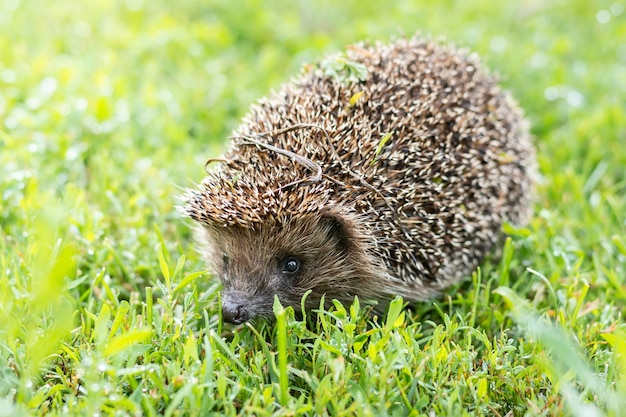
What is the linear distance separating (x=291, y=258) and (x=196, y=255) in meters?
0.85

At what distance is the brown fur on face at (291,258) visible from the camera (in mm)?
3328

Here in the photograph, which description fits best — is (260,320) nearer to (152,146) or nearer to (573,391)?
(573,391)

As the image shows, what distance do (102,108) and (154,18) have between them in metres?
2.20

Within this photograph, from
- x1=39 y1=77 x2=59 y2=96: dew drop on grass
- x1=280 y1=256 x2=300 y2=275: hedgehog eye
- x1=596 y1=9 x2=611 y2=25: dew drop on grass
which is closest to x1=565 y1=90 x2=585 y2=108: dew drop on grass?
x1=596 y1=9 x2=611 y2=25: dew drop on grass

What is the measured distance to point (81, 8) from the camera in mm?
6859

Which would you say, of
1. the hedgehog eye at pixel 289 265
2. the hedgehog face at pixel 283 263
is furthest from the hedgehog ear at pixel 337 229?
the hedgehog eye at pixel 289 265

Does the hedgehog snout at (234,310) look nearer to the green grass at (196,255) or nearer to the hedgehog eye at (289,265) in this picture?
the green grass at (196,255)

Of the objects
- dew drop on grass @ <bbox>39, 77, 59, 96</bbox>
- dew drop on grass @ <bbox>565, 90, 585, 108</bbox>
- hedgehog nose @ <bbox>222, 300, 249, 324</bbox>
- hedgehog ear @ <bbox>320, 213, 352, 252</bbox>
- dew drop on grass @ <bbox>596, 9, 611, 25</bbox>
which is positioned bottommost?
hedgehog nose @ <bbox>222, 300, 249, 324</bbox>

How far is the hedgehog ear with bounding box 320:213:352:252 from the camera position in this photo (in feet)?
11.1

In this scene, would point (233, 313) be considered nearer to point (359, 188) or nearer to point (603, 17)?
point (359, 188)

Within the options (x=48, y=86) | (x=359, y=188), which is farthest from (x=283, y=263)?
(x=48, y=86)

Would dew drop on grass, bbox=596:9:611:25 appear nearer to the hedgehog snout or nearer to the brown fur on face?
the brown fur on face

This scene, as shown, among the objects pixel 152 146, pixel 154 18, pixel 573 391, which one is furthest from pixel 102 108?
pixel 573 391

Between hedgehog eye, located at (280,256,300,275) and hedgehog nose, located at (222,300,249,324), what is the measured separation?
0.33m
